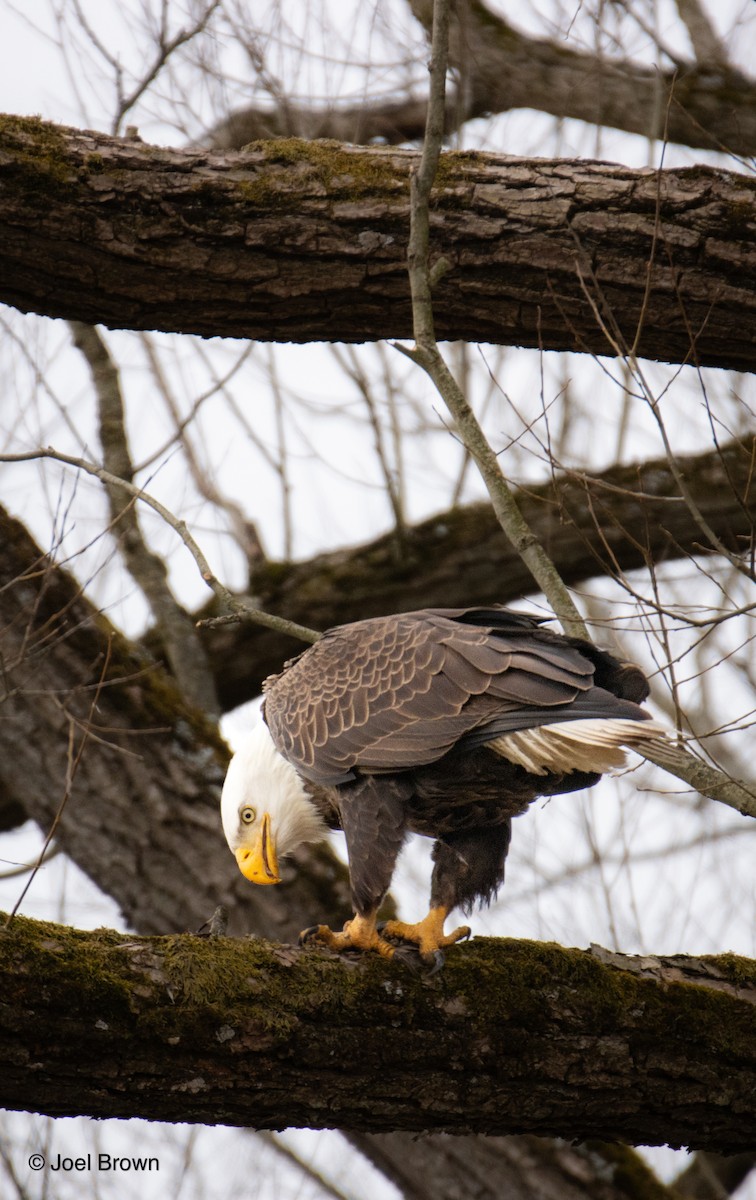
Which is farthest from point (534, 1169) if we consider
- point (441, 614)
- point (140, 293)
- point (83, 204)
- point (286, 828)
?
point (83, 204)

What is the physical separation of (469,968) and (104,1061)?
1002 mm

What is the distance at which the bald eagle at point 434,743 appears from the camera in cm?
332

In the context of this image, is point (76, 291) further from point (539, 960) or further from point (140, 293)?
point (539, 960)

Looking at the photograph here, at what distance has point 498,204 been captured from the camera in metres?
3.81

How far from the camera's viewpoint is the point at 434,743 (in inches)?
133

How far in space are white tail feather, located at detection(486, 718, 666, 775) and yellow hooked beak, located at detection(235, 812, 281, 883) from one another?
931 mm

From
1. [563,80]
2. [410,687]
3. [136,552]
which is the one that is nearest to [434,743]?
[410,687]

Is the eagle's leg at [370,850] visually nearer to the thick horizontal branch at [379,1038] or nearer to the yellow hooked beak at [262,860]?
the thick horizontal branch at [379,1038]

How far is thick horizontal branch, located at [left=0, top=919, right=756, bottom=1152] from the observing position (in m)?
2.65

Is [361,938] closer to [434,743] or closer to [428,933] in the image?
[428,933]

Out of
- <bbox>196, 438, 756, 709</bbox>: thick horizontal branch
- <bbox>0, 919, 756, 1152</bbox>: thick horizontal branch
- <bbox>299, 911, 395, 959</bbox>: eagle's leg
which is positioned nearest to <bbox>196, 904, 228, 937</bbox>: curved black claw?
<bbox>0, 919, 756, 1152</bbox>: thick horizontal branch

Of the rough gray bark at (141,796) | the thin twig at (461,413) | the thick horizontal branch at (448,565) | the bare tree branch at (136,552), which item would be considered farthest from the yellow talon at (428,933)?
the thick horizontal branch at (448,565)

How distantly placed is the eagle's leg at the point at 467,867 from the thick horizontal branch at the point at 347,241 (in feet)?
5.06

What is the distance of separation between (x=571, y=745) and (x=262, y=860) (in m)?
1.20
